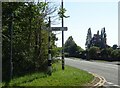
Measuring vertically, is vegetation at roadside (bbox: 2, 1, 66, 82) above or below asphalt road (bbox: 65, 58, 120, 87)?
above

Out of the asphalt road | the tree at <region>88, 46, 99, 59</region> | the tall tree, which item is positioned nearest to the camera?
the asphalt road

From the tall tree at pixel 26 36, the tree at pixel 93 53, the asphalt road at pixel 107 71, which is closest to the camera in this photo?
the asphalt road at pixel 107 71

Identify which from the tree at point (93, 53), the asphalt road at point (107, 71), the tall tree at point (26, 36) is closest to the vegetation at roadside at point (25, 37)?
the tall tree at point (26, 36)

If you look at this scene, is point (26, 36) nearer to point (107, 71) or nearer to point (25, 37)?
point (25, 37)

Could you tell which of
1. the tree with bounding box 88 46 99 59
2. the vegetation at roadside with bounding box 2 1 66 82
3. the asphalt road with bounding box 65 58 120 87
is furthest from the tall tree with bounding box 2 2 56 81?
the tree with bounding box 88 46 99 59

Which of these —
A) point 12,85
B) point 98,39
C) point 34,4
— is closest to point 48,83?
point 12,85

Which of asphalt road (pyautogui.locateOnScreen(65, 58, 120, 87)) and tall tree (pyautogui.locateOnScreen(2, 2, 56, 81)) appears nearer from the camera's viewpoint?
asphalt road (pyautogui.locateOnScreen(65, 58, 120, 87))

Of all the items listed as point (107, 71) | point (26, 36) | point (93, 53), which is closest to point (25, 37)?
point (26, 36)

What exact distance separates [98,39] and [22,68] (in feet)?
418

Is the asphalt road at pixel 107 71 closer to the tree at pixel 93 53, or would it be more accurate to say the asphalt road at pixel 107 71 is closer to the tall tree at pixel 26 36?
the tall tree at pixel 26 36

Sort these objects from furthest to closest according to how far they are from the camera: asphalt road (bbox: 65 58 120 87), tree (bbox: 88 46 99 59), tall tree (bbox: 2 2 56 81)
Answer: tree (bbox: 88 46 99 59), tall tree (bbox: 2 2 56 81), asphalt road (bbox: 65 58 120 87)

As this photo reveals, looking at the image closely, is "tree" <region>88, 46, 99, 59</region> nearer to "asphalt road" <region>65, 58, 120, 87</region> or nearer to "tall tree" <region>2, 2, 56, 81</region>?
"asphalt road" <region>65, 58, 120, 87</region>

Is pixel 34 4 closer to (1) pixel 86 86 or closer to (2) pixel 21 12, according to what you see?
(2) pixel 21 12

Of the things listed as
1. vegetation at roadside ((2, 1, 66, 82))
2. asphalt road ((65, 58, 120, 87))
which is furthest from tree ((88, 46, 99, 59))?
vegetation at roadside ((2, 1, 66, 82))
